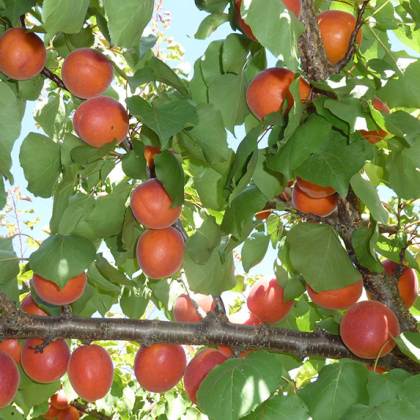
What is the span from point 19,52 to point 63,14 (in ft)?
1.89

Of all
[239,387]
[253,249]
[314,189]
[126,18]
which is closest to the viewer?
[126,18]

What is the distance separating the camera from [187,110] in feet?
3.76

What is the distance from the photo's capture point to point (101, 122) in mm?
1316

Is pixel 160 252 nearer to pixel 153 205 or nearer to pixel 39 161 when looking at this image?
pixel 153 205

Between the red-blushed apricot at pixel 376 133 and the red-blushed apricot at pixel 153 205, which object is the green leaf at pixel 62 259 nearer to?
the red-blushed apricot at pixel 153 205

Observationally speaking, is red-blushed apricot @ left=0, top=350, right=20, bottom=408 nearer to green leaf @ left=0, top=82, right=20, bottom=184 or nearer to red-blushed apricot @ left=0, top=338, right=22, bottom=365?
red-blushed apricot @ left=0, top=338, right=22, bottom=365

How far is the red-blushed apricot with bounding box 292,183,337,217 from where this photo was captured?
4.43ft

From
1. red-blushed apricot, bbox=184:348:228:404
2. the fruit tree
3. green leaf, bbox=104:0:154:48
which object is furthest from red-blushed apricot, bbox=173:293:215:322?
green leaf, bbox=104:0:154:48

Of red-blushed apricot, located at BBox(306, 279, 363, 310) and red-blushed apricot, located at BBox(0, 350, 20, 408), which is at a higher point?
red-blushed apricot, located at BBox(306, 279, 363, 310)

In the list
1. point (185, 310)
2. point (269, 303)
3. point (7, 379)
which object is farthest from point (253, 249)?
point (7, 379)

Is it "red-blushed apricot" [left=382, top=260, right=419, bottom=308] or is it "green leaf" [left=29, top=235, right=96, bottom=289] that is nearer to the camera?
"green leaf" [left=29, top=235, right=96, bottom=289]

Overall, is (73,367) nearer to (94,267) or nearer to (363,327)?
(94,267)

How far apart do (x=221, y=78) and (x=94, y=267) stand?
28.0 inches

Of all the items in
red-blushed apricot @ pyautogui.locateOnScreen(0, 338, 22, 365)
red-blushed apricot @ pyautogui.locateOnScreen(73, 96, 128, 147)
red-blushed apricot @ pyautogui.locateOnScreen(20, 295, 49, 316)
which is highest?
red-blushed apricot @ pyautogui.locateOnScreen(73, 96, 128, 147)
